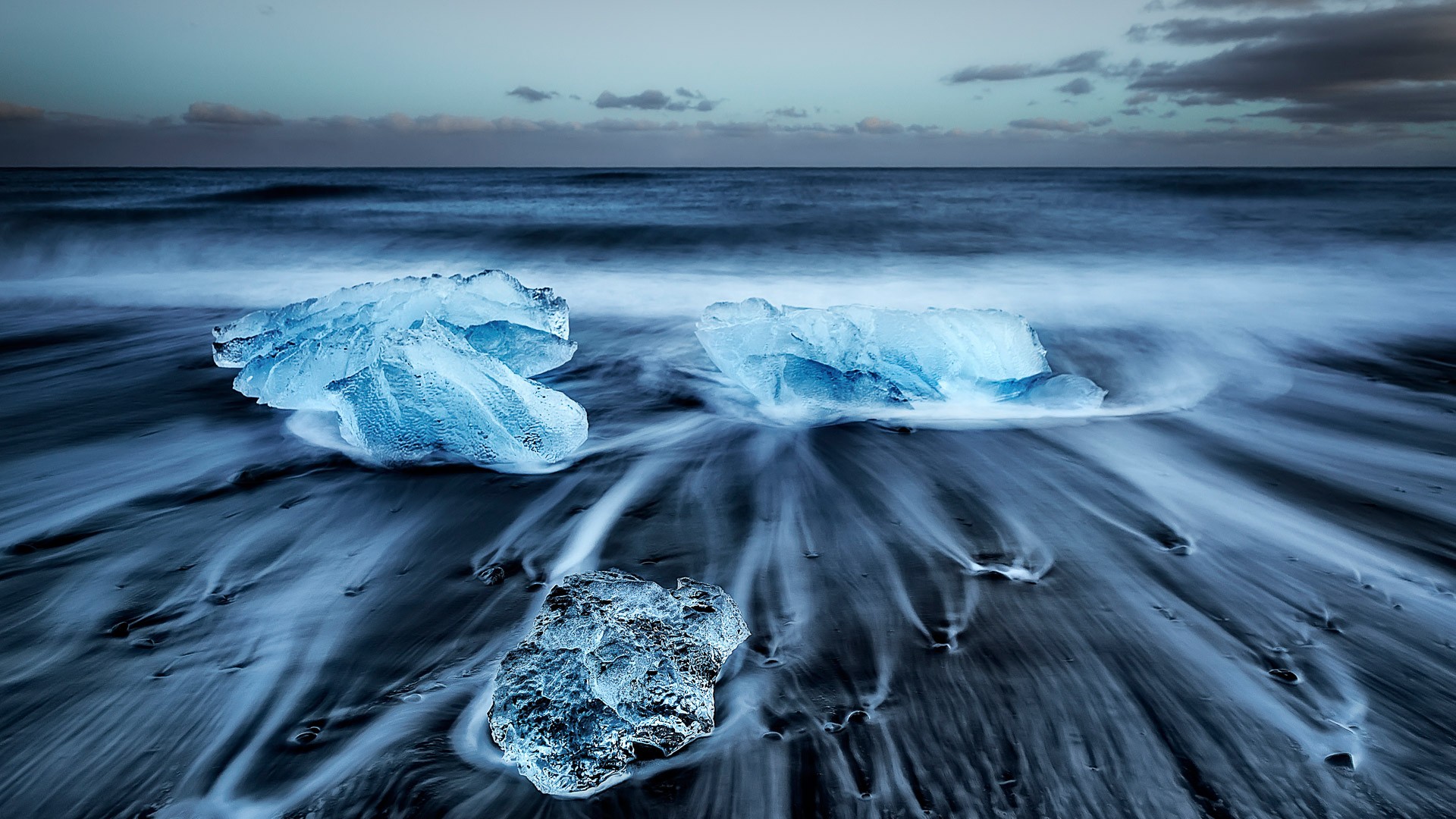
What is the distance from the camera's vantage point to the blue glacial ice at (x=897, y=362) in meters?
3.47

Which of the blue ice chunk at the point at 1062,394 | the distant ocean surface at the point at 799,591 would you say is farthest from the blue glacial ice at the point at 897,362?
the distant ocean surface at the point at 799,591

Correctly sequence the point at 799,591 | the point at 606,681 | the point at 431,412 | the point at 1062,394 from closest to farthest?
1. the point at 606,681
2. the point at 799,591
3. the point at 431,412
4. the point at 1062,394

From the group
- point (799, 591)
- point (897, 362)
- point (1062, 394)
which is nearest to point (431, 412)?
point (799, 591)

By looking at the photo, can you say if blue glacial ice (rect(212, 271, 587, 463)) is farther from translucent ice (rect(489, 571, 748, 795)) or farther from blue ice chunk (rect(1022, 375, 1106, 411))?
blue ice chunk (rect(1022, 375, 1106, 411))

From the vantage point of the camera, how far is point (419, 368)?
2.87 m

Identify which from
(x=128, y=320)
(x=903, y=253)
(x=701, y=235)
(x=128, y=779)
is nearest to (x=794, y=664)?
(x=128, y=779)

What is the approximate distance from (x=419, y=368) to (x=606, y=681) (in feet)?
5.82

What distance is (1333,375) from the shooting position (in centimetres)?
435

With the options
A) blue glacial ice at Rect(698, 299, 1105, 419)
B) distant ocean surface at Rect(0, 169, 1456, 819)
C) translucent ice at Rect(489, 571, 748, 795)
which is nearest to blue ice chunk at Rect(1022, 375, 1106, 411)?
blue glacial ice at Rect(698, 299, 1105, 419)

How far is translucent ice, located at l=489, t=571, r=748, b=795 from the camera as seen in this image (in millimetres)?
1418

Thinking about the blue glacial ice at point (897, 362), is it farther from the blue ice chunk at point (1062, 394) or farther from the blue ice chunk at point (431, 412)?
the blue ice chunk at point (431, 412)

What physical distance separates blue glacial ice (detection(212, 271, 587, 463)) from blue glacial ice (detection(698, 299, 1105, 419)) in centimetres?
92

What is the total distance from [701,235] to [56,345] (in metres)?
7.78

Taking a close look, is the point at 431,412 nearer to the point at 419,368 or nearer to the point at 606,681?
the point at 419,368
